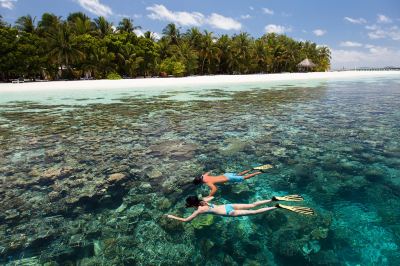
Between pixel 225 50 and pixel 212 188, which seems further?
pixel 225 50

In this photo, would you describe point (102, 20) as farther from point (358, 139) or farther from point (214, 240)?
point (214, 240)

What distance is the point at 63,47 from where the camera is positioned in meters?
38.0

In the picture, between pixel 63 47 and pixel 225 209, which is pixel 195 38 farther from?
pixel 225 209

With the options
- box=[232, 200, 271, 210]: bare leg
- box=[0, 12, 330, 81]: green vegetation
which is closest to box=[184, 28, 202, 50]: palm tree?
box=[0, 12, 330, 81]: green vegetation

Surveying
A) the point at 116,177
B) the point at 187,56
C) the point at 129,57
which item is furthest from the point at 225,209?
the point at 187,56

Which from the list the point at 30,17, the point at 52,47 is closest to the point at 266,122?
the point at 52,47

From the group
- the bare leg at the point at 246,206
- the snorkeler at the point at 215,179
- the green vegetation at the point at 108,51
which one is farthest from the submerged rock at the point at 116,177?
the green vegetation at the point at 108,51

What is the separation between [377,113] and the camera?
1473 centimetres

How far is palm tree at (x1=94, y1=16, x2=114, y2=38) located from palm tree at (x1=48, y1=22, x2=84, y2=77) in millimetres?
7287

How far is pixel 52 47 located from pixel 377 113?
38.8 meters

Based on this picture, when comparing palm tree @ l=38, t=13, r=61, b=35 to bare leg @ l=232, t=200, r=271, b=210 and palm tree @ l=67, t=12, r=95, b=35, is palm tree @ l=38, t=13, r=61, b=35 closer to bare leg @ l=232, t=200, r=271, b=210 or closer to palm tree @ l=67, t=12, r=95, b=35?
palm tree @ l=67, t=12, r=95, b=35

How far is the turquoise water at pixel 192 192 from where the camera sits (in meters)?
4.34

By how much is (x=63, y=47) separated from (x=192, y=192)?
38554 millimetres

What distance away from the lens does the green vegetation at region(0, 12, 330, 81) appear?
118 ft
